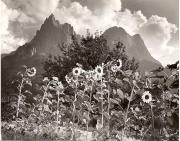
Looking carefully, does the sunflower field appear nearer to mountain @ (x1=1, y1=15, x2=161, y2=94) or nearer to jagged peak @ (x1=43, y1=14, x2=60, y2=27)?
mountain @ (x1=1, y1=15, x2=161, y2=94)

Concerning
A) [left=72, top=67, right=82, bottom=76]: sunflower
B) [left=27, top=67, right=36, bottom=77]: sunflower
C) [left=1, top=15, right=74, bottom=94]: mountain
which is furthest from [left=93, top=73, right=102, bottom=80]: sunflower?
[left=27, top=67, right=36, bottom=77]: sunflower

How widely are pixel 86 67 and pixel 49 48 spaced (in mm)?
687

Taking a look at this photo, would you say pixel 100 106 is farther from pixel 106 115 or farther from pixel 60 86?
pixel 60 86

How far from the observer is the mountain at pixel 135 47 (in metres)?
3.12

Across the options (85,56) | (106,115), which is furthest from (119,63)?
(106,115)

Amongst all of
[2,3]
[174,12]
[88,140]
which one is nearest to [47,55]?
[2,3]

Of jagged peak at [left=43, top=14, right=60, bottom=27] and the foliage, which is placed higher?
jagged peak at [left=43, top=14, right=60, bottom=27]

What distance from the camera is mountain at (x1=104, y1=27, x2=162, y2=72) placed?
3.12 metres

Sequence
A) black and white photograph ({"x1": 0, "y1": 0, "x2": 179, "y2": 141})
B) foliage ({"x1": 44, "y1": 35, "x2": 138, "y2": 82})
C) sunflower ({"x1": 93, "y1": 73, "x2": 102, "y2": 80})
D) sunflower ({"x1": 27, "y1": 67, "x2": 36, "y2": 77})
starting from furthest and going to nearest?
sunflower ({"x1": 27, "y1": 67, "x2": 36, "y2": 77}) < foliage ({"x1": 44, "y1": 35, "x2": 138, "y2": 82}) < sunflower ({"x1": 93, "y1": 73, "x2": 102, "y2": 80}) < black and white photograph ({"x1": 0, "y1": 0, "x2": 179, "y2": 141})

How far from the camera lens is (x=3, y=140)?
3.34 metres

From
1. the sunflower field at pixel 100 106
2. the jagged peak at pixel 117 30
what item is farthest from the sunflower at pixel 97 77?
the jagged peak at pixel 117 30

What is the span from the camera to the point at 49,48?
393 centimetres

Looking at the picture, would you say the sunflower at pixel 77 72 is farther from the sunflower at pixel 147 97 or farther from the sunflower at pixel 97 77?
the sunflower at pixel 147 97

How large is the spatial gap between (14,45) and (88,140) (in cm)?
139
